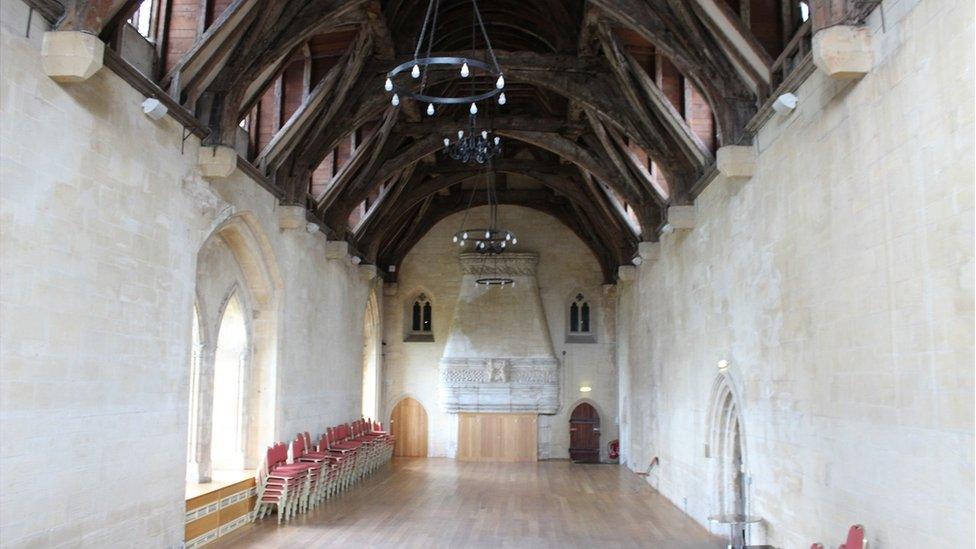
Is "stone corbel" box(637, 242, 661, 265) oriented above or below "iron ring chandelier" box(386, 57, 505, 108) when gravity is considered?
below

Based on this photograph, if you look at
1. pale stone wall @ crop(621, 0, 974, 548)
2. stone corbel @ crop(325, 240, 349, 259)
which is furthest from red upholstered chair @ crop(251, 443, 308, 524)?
pale stone wall @ crop(621, 0, 974, 548)

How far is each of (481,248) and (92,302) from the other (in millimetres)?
11618

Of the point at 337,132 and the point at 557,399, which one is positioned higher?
the point at 337,132

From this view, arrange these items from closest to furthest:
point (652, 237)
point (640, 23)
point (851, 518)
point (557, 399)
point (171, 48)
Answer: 1. point (851, 518)
2. point (171, 48)
3. point (640, 23)
4. point (652, 237)
5. point (557, 399)

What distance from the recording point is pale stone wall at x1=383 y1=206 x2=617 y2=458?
21938 millimetres

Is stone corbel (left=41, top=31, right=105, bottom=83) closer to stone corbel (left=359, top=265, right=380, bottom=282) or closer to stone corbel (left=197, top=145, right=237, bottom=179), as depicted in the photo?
stone corbel (left=197, top=145, right=237, bottom=179)

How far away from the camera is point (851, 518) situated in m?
6.43

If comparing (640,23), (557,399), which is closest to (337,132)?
(640,23)

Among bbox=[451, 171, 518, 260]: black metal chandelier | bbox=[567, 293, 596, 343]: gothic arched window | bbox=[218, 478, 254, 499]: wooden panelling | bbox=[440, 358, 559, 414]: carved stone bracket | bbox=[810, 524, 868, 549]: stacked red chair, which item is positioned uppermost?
bbox=[451, 171, 518, 260]: black metal chandelier

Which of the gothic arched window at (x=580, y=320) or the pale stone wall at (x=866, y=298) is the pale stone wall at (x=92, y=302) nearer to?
the pale stone wall at (x=866, y=298)

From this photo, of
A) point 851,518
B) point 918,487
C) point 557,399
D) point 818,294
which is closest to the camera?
point 918,487

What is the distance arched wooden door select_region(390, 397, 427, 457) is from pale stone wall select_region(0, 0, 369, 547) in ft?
42.1

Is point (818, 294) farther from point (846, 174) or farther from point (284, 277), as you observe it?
point (284, 277)

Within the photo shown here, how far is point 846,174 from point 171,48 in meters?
7.40
